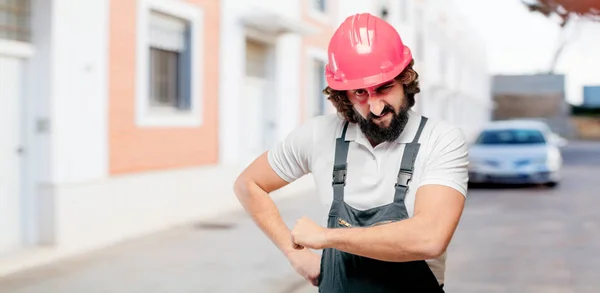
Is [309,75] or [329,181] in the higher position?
[309,75]

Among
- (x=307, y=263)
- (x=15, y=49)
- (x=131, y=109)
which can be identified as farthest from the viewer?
(x=131, y=109)

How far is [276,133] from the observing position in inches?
571

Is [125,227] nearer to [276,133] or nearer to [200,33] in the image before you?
[200,33]

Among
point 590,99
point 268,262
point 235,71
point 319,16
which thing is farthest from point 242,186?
point 590,99

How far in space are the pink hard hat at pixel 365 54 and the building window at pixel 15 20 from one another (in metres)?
6.37

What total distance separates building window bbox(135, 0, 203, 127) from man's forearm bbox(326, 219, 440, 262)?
26.4 feet

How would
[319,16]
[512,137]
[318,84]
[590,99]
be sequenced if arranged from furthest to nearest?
[590,99]
[318,84]
[319,16]
[512,137]

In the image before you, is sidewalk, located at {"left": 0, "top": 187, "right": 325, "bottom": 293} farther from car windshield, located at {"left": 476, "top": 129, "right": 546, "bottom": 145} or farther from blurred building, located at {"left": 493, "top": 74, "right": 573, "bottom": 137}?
blurred building, located at {"left": 493, "top": 74, "right": 573, "bottom": 137}

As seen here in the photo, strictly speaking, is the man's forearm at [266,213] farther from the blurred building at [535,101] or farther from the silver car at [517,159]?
the blurred building at [535,101]

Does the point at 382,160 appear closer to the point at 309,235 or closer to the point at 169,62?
the point at 309,235

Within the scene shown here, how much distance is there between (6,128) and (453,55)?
33.5 m

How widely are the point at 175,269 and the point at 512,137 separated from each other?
36.2ft

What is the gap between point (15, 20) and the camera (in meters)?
Answer: 7.73

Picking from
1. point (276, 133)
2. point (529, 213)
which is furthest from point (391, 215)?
point (276, 133)
